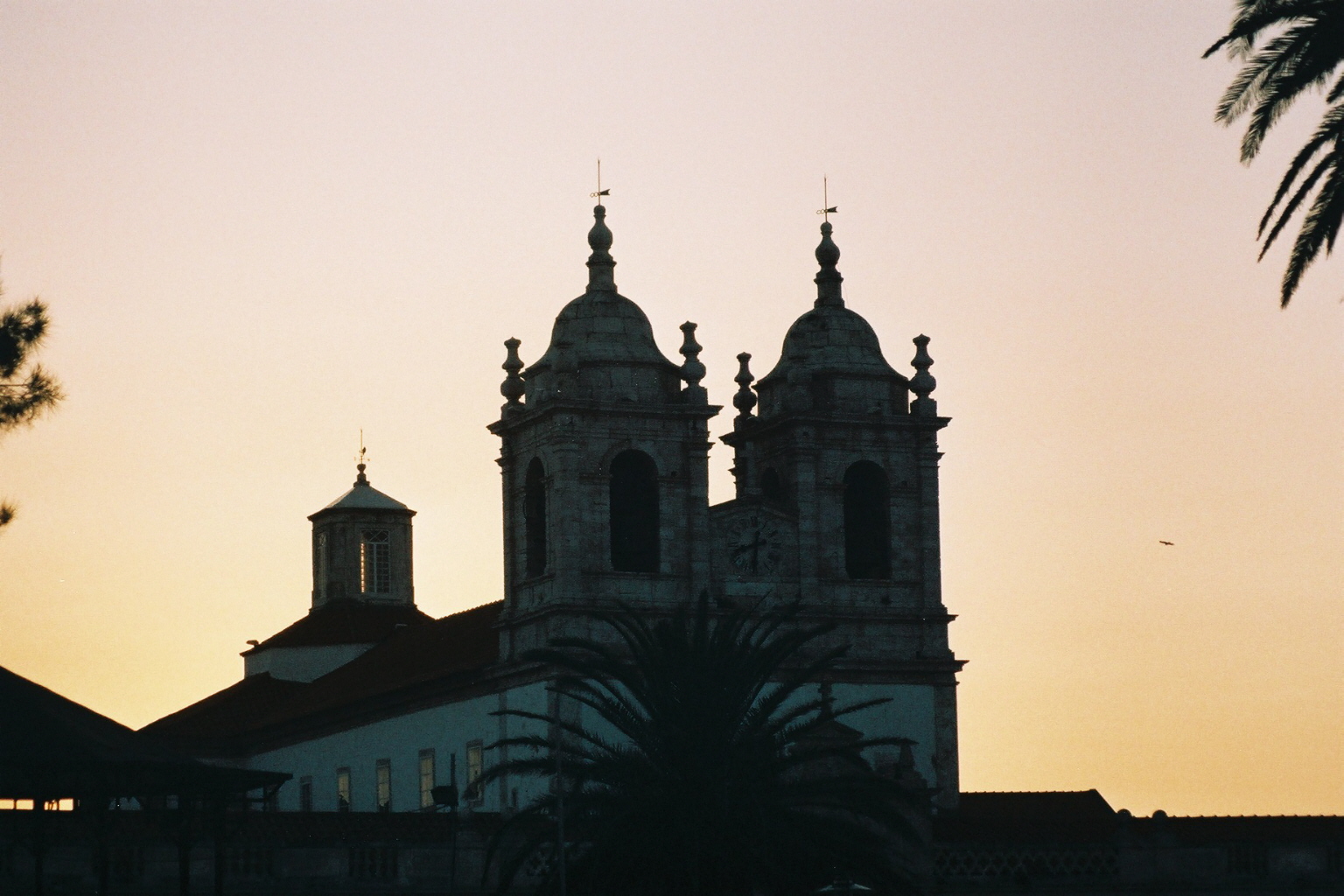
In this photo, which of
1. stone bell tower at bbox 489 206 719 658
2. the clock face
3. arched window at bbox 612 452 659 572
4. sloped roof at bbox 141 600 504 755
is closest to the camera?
stone bell tower at bbox 489 206 719 658

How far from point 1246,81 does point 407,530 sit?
182 ft

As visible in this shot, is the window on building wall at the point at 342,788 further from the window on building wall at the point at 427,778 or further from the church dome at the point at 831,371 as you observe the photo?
the church dome at the point at 831,371

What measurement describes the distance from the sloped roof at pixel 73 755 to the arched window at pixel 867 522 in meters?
28.3

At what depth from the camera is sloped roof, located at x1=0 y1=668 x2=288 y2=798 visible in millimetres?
40969

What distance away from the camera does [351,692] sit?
7638cm

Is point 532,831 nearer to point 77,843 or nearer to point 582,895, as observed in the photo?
point 582,895

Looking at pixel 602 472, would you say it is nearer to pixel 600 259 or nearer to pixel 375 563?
pixel 600 259

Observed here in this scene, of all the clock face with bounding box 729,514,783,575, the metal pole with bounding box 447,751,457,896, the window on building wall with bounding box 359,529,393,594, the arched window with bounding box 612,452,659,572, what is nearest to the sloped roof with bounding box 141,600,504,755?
the window on building wall with bounding box 359,529,393,594

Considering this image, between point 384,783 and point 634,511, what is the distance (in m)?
10.5

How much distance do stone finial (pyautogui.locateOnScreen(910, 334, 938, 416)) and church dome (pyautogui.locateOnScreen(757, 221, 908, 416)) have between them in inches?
10.6

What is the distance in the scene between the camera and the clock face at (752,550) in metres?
68.1

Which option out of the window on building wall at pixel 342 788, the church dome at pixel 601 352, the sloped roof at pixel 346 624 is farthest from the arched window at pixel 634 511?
the sloped roof at pixel 346 624

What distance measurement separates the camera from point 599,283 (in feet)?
224

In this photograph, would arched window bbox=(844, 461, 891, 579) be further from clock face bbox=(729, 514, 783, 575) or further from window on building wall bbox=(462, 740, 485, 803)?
window on building wall bbox=(462, 740, 485, 803)
